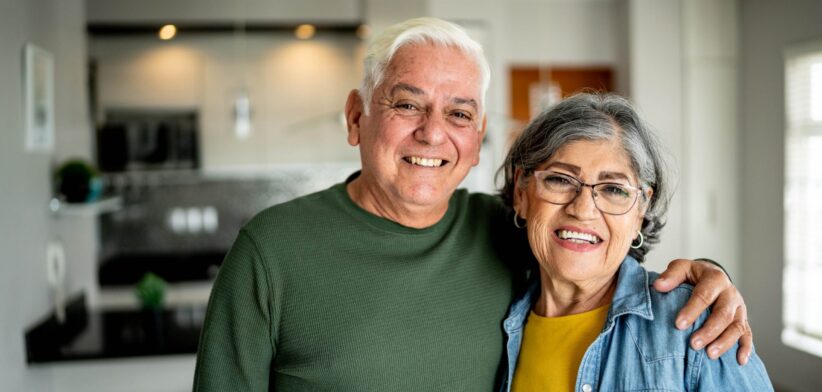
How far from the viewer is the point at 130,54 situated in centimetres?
431

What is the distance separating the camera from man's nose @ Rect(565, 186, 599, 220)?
1295mm

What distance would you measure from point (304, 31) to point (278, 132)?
2.22 ft

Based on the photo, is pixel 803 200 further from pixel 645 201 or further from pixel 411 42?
pixel 411 42

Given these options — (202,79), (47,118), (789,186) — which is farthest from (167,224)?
(789,186)

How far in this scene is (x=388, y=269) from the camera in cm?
142

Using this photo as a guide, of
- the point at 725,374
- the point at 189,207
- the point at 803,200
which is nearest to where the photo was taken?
the point at 725,374

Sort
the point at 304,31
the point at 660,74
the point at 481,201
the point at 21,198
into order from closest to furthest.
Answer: the point at 481,201 → the point at 21,198 → the point at 304,31 → the point at 660,74

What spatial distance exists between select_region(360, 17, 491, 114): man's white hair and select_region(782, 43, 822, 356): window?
3.85 meters

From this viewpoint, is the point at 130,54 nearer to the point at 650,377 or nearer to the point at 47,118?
the point at 47,118

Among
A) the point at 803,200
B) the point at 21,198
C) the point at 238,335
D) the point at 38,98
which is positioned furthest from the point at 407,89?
the point at 803,200

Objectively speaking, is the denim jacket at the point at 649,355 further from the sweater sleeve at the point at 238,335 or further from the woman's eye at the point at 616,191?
the sweater sleeve at the point at 238,335

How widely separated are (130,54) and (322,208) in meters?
3.35

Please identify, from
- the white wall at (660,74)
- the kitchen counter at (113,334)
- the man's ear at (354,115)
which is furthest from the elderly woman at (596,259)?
the white wall at (660,74)

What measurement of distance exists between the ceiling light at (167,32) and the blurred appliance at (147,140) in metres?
0.46
